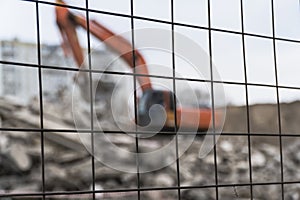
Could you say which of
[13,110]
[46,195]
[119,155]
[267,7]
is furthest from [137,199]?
[267,7]

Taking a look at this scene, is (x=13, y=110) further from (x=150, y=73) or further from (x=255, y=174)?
(x=255, y=174)

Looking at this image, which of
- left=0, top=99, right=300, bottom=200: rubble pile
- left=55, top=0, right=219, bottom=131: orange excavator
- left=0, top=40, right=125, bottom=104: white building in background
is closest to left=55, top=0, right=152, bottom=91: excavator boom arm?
left=55, top=0, right=219, bottom=131: orange excavator

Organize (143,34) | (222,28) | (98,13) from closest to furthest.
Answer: (98,13) < (143,34) < (222,28)

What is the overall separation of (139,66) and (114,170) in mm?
945

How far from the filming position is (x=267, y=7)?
6707 millimetres

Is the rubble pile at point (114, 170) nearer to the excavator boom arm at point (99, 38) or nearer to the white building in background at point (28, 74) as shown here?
the white building in background at point (28, 74)

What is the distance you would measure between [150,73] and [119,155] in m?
0.78

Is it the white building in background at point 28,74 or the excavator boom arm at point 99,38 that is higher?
the excavator boom arm at point 99,38

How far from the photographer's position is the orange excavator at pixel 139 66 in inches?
217

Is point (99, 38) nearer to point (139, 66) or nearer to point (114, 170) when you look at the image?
point (139, 66)

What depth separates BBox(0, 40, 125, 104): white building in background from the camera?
195 inches

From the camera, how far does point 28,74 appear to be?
5023 mm

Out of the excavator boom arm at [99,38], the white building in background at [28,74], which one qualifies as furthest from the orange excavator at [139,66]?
the white building in background at [28,74]

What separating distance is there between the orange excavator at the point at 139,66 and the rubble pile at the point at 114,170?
20cm
